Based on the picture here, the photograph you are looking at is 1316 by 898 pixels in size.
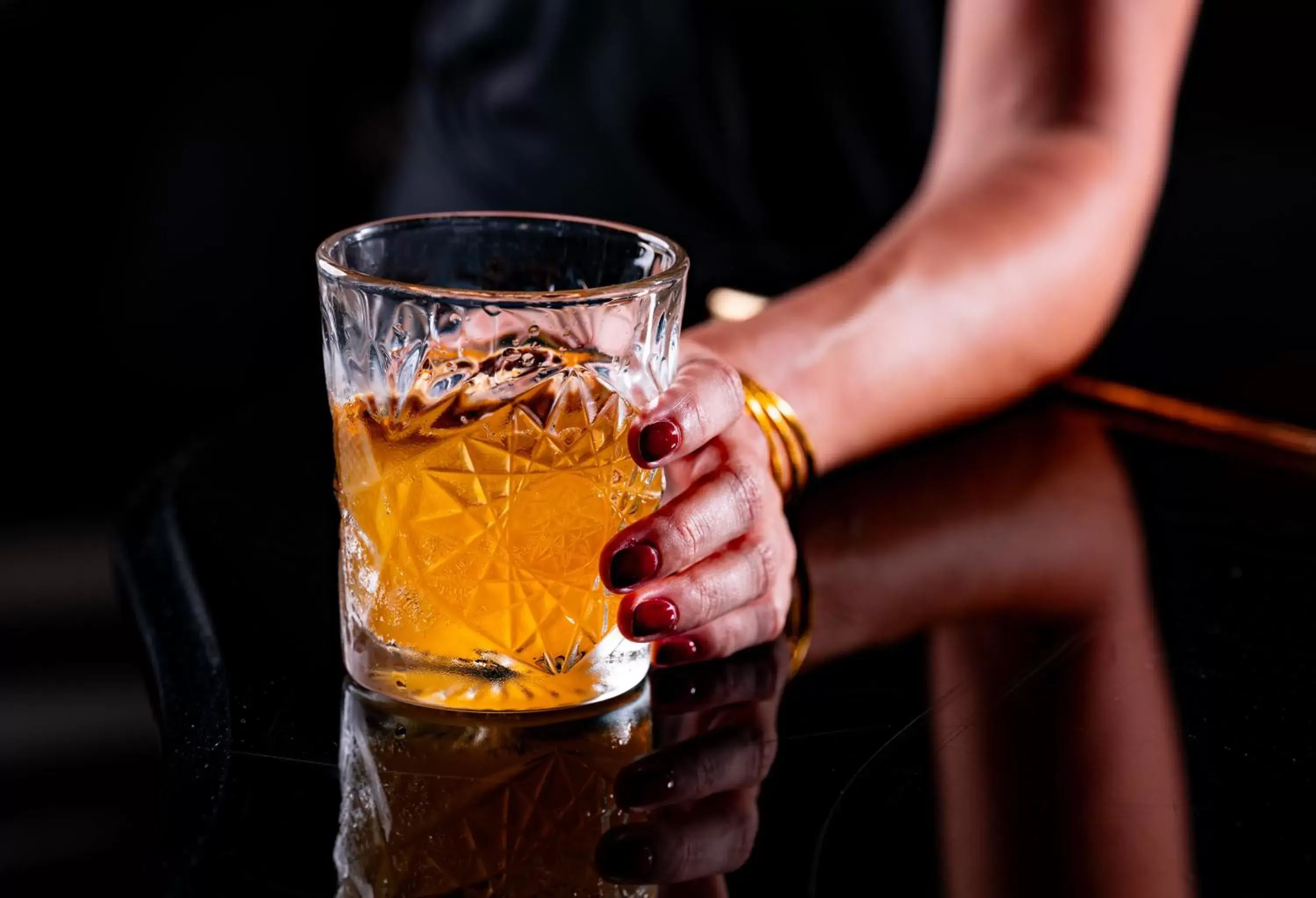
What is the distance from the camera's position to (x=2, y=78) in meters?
2.52

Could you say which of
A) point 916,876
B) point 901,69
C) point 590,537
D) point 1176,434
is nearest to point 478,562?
point 590,537

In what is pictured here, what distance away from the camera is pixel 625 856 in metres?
0.52

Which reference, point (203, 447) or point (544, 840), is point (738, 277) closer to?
point (203, 447)

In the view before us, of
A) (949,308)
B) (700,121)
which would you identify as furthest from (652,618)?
(700,121)

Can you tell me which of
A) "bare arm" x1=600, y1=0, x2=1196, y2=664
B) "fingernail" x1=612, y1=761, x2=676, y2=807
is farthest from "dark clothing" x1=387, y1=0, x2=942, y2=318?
"fingernail" x1=612, y1=761, x2=676, y2=807

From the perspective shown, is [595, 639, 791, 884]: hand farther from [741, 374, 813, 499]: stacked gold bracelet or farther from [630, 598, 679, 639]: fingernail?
[741, 374, 813, 499]: stacked gold bracelet

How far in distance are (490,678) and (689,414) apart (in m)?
0.15

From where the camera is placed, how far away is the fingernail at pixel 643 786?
0.55 m

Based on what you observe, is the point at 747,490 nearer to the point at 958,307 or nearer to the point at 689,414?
the point at 689,414

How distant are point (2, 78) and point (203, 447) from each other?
189 cm

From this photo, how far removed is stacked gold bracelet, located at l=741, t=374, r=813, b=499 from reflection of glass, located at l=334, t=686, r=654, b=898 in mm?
218

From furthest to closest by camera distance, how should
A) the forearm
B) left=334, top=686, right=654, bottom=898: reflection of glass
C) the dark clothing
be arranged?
the dark clothing, the forearm, left=334, top=686, right=654, bottom=898: reflection of glass

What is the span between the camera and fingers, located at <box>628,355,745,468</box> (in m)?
0.62

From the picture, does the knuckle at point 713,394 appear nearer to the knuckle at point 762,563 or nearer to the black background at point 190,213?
the knuckle at point 762,563
